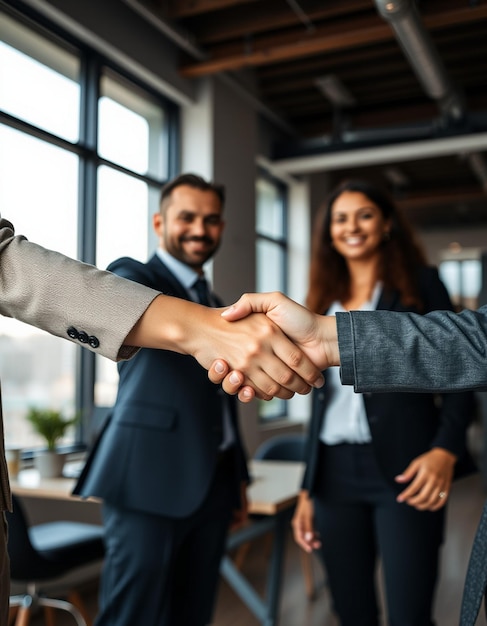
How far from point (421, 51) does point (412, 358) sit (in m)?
4.13

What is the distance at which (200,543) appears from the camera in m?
2.12

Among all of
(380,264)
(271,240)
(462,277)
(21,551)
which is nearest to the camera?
(380,264)

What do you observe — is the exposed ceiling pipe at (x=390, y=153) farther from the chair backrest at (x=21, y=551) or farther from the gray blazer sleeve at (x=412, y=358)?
the gray blazer sleeve at (x=412, y=358)

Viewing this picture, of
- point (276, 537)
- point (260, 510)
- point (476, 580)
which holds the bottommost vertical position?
point (276, 537)

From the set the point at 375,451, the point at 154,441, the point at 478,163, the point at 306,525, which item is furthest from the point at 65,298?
→ the point at 478,163

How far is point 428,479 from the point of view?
1919 millimetres

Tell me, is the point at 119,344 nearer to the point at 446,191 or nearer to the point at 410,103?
the point at 410,103

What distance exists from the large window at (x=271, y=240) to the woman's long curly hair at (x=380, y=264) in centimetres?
478

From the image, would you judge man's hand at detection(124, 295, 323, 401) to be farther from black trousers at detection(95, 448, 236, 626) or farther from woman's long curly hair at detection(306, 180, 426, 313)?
woman's long curly hair at detection(306, 180, 426, 313)

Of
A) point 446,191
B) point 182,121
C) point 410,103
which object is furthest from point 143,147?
point 446,191

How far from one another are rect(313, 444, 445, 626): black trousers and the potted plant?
167 centimetres

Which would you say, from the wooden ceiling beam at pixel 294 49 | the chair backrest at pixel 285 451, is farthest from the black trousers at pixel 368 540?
the wooden ceiling beam at pixel 294 49

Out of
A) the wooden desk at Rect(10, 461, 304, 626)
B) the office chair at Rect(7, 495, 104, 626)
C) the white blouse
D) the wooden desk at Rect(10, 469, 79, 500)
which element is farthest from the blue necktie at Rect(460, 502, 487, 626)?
the wooden desk at Rect(10, 469, 79, 500)

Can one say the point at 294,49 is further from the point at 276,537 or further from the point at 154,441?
the point at 154,441
